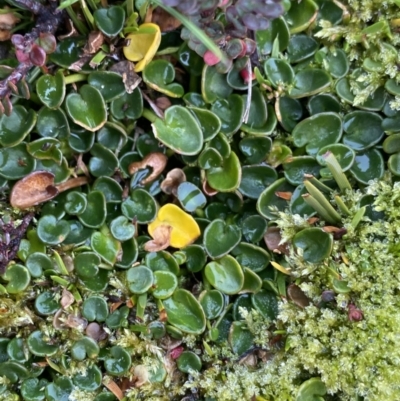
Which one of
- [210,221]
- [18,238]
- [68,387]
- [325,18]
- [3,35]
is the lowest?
[68,387]

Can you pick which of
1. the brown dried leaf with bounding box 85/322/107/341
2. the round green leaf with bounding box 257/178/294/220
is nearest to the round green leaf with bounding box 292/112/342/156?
Answer: the round green leaf with bounding box 257/178/294/220

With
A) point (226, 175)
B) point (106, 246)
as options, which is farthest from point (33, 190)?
point (226, 175)

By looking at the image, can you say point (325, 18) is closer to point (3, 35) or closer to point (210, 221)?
point (210, 221)

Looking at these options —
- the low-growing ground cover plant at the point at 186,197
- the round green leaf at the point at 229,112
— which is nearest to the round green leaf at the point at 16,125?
the low-growing ground cover plant at the point at 186,197

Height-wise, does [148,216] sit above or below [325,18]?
below

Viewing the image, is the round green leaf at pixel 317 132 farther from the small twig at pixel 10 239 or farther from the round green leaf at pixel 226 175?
the small twig at pixel 10 239

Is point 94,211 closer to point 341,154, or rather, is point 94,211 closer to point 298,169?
point 298,169

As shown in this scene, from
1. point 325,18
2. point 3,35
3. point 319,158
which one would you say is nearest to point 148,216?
point 319,158
